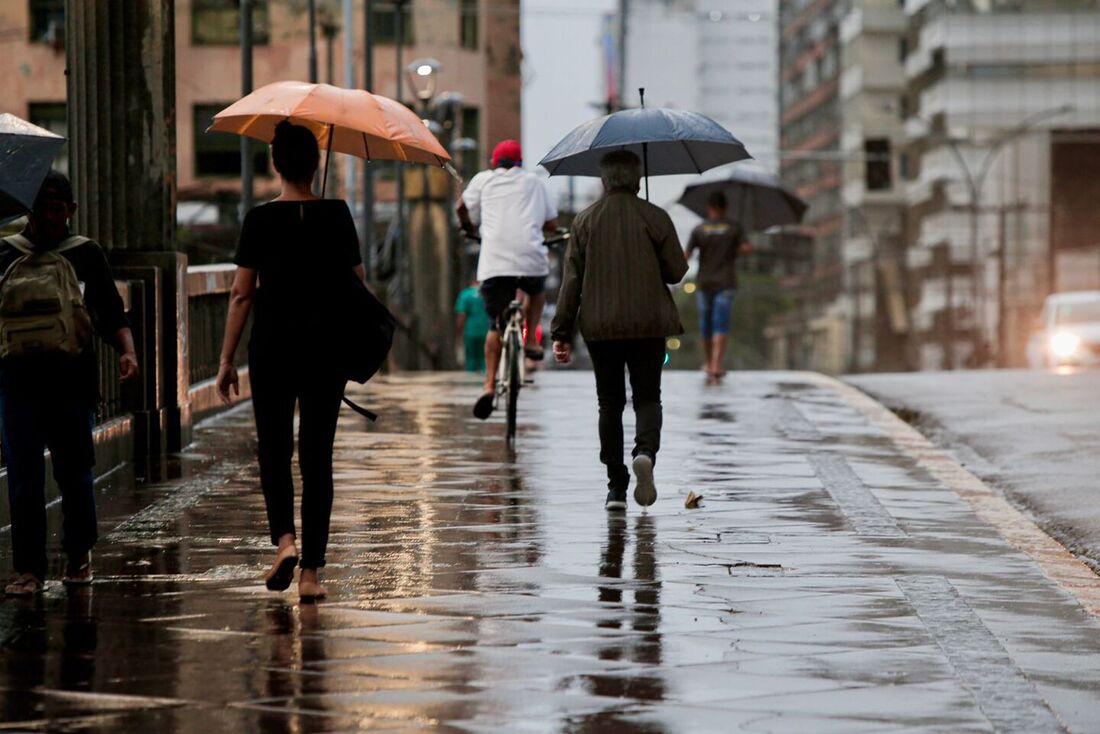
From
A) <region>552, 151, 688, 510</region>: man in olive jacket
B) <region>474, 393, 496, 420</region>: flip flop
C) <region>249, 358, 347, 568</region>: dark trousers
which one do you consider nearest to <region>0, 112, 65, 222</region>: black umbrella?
<region>249, 358, 347, 568</region>: dark trousers

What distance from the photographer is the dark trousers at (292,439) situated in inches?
311

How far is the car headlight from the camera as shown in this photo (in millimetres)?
39750

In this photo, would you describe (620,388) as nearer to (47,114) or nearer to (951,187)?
(47,114)

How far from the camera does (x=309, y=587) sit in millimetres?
7820

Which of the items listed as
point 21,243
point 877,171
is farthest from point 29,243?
point 877,171

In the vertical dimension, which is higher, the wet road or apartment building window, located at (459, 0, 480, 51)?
apartment building window, located at (459, 0, 480, 51)

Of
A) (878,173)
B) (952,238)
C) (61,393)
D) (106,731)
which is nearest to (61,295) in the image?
(61,393)

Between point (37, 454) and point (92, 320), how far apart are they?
58 cm

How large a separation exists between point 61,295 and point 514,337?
22.2ft

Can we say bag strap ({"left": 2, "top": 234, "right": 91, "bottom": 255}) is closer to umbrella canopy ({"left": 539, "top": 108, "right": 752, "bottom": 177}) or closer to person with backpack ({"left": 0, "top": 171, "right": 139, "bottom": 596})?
person with backpack ({"left": 0, "top": 171, "right": 139, "bottom": 596})

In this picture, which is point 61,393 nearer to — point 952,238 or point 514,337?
point 514,337

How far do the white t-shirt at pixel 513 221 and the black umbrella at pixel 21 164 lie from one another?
694 centimetres

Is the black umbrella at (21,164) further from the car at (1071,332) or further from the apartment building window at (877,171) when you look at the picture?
the apartment building window at (877,171)

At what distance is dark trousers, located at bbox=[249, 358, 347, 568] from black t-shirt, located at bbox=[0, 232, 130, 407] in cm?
71
